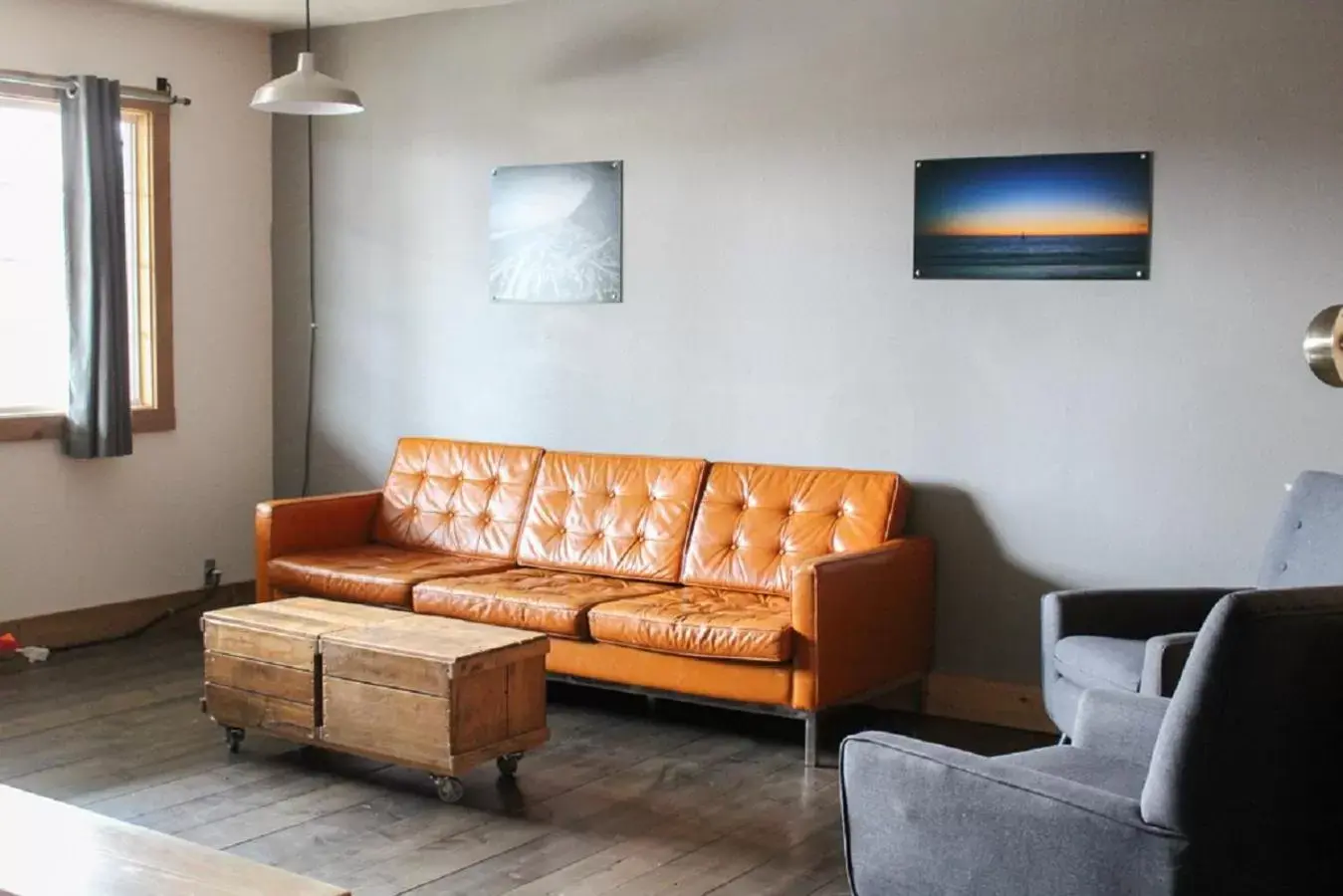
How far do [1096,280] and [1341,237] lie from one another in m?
0.72

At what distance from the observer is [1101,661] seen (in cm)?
404

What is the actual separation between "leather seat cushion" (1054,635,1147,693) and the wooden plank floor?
0.68m

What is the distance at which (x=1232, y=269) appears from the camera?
4.60m

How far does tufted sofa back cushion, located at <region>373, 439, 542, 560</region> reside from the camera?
231 inches

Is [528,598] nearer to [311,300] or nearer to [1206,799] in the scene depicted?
[311,300]

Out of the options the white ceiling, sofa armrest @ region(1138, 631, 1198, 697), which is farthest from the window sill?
sofa armrest @ region(1138, 631, 1198, 697)

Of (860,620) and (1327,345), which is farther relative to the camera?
(860,620)

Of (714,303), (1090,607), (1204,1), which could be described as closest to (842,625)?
(1090,607)

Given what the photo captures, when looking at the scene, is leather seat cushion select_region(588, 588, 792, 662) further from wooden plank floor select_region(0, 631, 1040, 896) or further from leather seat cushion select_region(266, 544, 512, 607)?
leather seat cushion select_region(266, 544, 512, 607)

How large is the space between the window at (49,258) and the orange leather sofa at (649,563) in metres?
1.09

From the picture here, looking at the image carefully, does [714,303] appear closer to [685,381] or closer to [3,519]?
[685,381]

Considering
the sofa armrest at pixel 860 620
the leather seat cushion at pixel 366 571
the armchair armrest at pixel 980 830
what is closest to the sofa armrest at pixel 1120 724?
the armchair armrest at pixel 980 830

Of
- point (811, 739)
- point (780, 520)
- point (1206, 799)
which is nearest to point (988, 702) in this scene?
point (811, 739)

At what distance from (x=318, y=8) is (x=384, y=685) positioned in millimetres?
3200
